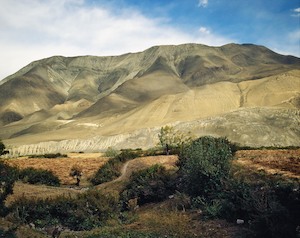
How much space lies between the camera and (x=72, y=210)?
16844 mm

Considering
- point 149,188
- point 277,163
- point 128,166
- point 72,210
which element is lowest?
point 128,166

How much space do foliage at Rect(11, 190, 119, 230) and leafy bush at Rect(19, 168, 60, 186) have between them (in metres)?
12.2

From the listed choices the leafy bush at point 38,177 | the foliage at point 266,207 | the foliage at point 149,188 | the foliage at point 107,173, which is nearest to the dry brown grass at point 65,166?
the foliage at point 107,173

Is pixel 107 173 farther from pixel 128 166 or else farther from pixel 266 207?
pixel 266 207

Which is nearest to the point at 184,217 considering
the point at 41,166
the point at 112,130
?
the point at 41,166

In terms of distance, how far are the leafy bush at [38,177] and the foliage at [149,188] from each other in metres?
Result: 9.39

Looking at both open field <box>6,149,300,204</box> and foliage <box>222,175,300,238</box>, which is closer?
foliage <box>222,175,300,238</box>

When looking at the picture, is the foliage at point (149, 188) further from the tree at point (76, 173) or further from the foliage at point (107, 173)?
the tree at point (76, 173)

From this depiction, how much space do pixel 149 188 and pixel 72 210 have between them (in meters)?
5.70

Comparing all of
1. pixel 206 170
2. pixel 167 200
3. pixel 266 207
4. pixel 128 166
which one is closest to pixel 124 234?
pixel 266 207

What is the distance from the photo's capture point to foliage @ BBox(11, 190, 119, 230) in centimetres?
1586

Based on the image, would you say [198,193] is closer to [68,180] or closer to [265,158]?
[265,158]

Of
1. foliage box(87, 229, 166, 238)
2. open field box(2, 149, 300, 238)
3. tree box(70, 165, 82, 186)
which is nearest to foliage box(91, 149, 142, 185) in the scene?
open field box(2, 149, 300, 238)

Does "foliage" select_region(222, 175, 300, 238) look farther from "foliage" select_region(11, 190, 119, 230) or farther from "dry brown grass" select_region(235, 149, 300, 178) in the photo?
"foliage" select_region(11, 190, 119, 230)
